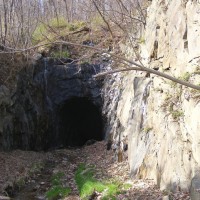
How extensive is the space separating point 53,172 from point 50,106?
7221mm

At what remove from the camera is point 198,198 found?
6.39m

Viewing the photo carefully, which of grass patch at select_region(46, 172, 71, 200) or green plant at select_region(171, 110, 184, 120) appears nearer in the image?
green plant at select_region(171, 110, 184, 120)

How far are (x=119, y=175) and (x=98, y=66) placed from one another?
32.5 ft

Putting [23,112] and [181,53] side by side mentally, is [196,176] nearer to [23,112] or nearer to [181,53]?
[181,53]

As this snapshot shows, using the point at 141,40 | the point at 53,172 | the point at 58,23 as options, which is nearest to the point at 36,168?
the point at 53,172

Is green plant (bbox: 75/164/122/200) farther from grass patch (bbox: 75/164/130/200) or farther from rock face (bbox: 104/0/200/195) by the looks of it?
rock face (bbox: 104/0/200/195)

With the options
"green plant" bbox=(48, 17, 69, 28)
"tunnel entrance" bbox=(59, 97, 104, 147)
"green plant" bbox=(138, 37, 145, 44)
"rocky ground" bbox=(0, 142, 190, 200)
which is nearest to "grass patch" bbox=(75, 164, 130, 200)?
"rocky ground" bbox=(0, 142, 190, 200)

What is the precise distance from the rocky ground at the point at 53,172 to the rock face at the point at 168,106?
1.39 feet

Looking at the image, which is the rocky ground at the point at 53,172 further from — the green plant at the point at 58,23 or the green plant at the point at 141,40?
the green plant at the point at 58,23

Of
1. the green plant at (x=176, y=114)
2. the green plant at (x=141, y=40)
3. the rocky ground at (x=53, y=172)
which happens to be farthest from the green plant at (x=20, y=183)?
the green plant at (x=141, y=40)

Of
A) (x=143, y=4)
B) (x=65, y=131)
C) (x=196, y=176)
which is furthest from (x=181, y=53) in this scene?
(x=65, y=131)

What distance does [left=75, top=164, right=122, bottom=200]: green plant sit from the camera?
9188 mm

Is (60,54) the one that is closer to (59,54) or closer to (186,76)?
(59,54)

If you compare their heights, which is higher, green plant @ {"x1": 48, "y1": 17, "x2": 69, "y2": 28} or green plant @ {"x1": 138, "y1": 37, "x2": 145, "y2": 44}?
green plant @ {"x1": 48, "y1": 17, "x2": 69, "y2": 28}
